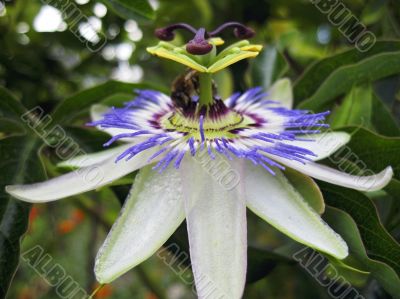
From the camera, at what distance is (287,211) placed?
102 cm

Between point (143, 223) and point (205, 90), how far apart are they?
14.0 inches

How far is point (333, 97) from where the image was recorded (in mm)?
1370

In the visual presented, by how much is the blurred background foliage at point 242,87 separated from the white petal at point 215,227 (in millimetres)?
169

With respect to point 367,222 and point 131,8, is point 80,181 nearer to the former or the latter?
point 131,8

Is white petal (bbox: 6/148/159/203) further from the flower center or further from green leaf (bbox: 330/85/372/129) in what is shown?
green leaf (bbox: 330/85/372/129)

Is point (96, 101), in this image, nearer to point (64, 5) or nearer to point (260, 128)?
point (64, 5)

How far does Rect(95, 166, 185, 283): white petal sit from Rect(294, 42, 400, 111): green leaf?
461 millimetres

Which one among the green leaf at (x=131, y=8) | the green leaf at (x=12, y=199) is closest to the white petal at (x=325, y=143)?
the green leaf at (x=131, y=8)

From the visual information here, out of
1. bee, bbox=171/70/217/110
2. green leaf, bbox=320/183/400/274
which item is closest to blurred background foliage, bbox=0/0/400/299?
green leaf, bbox=320/183/400/274

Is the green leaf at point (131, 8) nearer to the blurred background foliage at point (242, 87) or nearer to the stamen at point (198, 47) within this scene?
the blurred background foliage at point (242, 87)

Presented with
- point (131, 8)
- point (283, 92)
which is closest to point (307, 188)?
point (283, 92)

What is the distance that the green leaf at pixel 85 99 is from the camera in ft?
4.43

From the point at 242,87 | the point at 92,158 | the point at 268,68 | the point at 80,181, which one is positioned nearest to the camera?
the point at 80,181

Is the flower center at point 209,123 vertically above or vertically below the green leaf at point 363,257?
above
